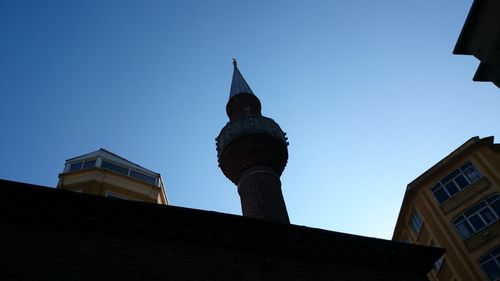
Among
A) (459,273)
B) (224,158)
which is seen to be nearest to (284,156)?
(224,158)

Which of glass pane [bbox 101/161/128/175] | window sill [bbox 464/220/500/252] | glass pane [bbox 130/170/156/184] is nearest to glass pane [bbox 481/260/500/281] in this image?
window sill [bbox 464/220/500/252]

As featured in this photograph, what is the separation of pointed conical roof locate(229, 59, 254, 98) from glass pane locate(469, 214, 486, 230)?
38.7 ft

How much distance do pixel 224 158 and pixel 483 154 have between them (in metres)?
12.3

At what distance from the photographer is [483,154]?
66.3 ft

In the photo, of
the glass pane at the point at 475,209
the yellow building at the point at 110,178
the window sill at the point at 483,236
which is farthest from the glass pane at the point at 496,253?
the yellow building at the point at 110,178

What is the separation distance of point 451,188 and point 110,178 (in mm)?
15682

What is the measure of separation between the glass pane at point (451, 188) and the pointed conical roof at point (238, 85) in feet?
34.9

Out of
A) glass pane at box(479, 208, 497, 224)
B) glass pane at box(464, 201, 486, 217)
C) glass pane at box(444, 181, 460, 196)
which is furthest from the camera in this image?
glass pane at box(444, 181, 460, 196)

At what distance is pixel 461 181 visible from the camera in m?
20.4

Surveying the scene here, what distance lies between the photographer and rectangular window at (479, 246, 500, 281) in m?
17.4

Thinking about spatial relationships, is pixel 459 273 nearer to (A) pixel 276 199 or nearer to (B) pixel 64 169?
(A) pixel 276 199

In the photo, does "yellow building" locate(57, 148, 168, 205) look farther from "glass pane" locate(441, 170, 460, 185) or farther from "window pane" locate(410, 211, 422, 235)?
"glass pane" locate(441, 170, 460, 185)

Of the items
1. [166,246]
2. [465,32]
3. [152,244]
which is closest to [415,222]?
[465,32]

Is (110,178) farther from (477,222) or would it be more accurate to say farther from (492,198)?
(492,198)
